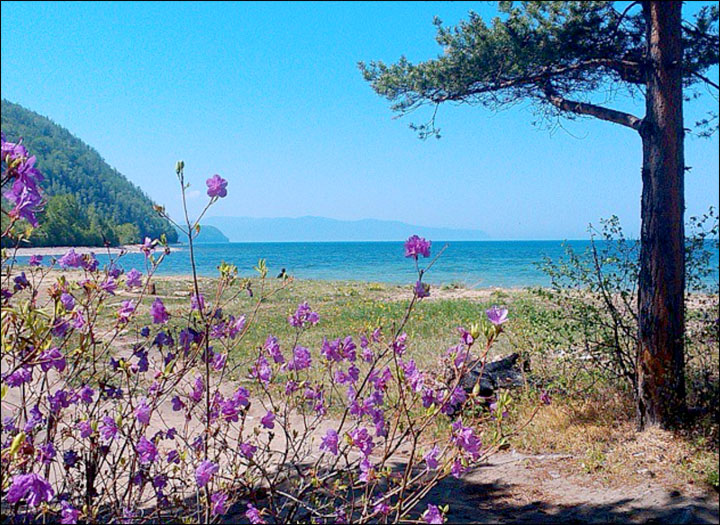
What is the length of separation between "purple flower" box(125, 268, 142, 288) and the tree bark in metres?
3.47

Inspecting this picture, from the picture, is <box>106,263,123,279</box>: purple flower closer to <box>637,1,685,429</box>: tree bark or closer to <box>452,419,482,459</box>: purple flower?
<box>452,419,482,459</box>: purple flower

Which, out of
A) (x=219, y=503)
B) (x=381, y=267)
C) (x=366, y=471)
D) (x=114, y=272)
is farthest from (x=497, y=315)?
(x=381, y=267)

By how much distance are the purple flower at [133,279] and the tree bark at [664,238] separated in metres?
3.47

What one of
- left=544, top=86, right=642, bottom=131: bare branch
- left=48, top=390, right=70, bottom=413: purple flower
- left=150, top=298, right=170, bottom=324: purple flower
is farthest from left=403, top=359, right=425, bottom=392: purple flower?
left=544, top=86, right=642, bottom=131: bare branch

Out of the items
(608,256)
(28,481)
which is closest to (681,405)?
(608,256)

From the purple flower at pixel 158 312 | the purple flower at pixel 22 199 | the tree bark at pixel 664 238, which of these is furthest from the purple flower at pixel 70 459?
the tree bark at pixel 664 238

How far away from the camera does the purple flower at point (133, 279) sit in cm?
239

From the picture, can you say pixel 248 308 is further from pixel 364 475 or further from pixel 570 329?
pixel 364 475

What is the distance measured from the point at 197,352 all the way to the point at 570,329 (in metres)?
3.61

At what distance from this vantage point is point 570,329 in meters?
4.84

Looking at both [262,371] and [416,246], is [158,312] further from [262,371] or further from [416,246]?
[416,246]

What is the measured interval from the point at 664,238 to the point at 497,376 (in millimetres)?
1987

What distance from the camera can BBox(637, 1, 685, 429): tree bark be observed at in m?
4.14

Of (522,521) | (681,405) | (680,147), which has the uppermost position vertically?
(680,147)
